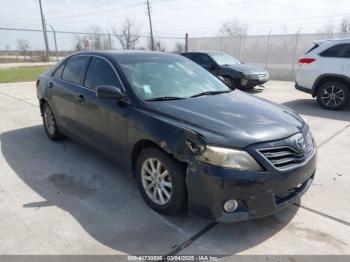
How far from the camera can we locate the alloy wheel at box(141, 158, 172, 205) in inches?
115

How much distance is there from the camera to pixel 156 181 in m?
3.02

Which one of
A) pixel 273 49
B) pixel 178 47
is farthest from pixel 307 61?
pixel 178 47

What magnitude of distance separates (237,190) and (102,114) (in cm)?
193

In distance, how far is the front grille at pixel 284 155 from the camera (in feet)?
8.31

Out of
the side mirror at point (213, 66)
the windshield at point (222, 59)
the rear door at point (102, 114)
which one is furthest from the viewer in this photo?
the windshield at point (222, 59)

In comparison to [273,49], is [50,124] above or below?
below

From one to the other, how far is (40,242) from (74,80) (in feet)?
7.92

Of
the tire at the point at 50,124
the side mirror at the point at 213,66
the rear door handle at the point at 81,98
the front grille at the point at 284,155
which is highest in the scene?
the rear door handle at the point at 81,98

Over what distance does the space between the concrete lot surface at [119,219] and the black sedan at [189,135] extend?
29 cm

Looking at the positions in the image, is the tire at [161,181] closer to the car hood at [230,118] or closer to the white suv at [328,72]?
the car hood at [230,118]

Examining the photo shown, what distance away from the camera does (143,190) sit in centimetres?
323

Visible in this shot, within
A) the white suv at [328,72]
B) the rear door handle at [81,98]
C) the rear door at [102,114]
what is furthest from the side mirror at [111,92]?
the white suv at [328,72]

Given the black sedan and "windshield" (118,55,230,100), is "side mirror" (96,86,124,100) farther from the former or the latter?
"windshield" (118,55,230,100)

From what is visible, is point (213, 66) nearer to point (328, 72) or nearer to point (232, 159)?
point (328, 72)
